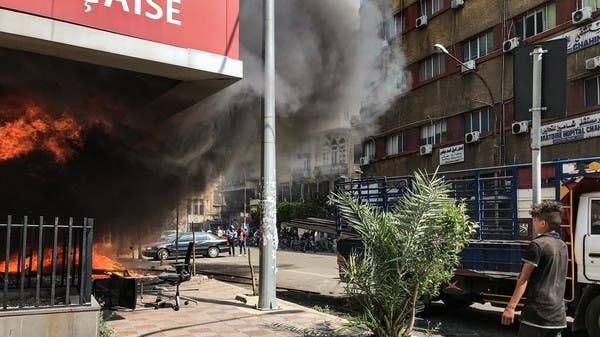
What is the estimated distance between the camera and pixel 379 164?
29.2 metres

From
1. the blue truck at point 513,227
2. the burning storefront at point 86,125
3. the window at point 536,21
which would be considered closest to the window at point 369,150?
the window at point 536,21

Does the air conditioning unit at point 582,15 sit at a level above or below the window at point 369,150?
above

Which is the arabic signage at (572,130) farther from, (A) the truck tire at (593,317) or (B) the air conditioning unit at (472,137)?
(A) the truck tire at (593,317)

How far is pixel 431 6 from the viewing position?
25203 millimetres

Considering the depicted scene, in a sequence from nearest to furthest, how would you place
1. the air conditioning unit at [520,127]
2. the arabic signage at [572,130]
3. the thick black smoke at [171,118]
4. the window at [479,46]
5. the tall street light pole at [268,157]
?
the tall street light pole at [268,157] → the thick black smoke at [171,118] → the arabic signage at [572,130] → the air conditioning unit at [520,127] → the window at [479,46]

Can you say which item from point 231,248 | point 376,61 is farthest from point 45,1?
point 231,248

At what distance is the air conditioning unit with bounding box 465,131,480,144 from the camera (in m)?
21.5

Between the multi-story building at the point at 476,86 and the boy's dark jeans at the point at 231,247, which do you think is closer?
the multi-story building at the point at 476,86

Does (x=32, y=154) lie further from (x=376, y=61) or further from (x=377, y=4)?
(x=377, y=4)

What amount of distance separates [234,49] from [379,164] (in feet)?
71.8

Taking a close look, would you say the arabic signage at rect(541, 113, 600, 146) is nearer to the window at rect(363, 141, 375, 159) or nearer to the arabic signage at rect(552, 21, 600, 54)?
the arabic signage at rect(552, 21, 600, 54)

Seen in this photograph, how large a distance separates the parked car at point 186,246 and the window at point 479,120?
12147 mm

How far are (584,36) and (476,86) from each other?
17.5ft

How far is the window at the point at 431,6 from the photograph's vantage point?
2461cm
